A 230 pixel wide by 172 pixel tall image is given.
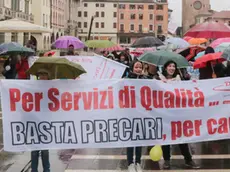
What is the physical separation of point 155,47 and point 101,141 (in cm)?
1215

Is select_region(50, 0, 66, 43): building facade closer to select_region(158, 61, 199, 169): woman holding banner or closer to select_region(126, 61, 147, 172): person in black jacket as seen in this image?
select_region(158, 61, 199, 169): woman holding banner

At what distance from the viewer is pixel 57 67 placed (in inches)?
255

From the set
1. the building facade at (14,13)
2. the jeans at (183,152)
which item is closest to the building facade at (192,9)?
the building facade at (14,13)

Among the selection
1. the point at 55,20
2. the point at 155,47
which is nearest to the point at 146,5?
the point at 55,20

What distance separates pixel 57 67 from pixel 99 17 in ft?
374

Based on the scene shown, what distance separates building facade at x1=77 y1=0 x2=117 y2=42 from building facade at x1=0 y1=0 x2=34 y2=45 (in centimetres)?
6401

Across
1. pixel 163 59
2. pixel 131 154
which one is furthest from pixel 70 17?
pixel 131 154

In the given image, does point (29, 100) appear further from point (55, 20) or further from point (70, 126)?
point (55, 20)

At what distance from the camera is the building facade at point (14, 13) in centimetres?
3719

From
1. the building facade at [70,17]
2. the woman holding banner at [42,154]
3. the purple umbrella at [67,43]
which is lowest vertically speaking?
the woman holding banner at [42,154]

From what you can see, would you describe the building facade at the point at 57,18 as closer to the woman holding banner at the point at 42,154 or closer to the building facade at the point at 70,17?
the building facade at the point at 70,17

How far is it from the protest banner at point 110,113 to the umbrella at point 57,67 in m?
0.14

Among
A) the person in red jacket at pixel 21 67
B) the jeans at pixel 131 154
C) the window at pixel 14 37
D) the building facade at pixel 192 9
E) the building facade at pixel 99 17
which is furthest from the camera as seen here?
the building facade at pixel 192 9

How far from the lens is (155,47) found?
18.4 metres
